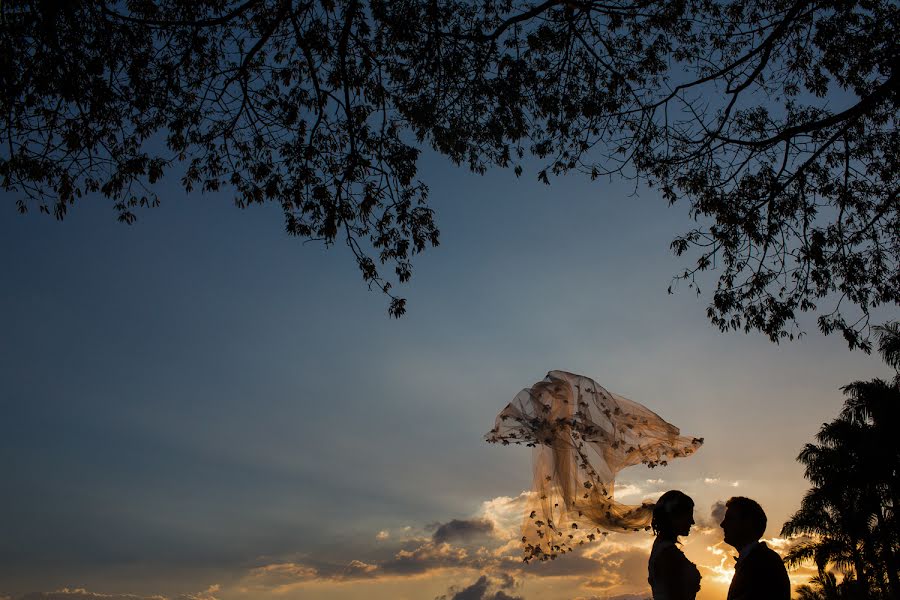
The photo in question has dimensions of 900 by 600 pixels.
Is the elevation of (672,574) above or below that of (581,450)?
below

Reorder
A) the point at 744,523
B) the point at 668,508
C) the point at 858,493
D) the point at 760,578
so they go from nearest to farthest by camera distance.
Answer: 1. the point at 760,578
2. the point at 744,523
3. the point at 668,508
4. the point at 858,493

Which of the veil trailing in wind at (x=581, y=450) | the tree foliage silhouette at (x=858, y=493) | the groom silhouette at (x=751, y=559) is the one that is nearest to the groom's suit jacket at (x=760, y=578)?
the groom silhouette at (x=751, y=559)

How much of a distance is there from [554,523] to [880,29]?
10.3 metres

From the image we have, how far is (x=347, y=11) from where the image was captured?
10.6 m

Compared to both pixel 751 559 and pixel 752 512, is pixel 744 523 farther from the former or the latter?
pixel 751 559

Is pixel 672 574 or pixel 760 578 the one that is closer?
pixel 760 578

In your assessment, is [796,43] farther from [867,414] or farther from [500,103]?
[867,414]

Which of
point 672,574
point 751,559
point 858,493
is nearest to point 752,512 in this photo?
point 751,559

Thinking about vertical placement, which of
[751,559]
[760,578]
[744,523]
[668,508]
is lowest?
[760,578]

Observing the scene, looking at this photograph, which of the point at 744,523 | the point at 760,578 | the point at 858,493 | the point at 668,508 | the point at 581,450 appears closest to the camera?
the point at 760,578

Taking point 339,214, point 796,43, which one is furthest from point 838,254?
point 339,214

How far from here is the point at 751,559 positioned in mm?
4957

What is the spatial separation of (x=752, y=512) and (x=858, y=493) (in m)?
29.8

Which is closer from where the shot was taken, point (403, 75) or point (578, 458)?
point (578, 458)
